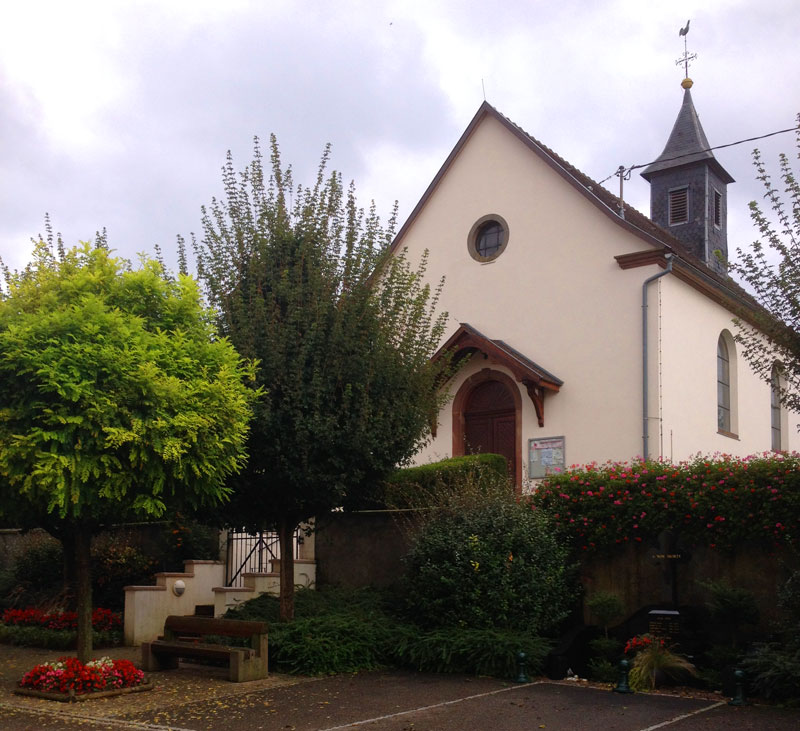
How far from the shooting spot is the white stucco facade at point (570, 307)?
1817 cm

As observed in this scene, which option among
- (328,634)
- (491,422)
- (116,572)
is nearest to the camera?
(328,634)

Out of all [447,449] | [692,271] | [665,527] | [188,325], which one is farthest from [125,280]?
[692,271]

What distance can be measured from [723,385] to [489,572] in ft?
37.8

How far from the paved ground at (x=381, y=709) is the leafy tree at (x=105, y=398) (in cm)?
133

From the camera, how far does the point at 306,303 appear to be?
12.4 m

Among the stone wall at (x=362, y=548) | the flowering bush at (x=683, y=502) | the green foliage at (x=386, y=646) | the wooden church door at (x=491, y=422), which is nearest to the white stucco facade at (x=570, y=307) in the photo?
the wooden church door at (x=491, y=422)

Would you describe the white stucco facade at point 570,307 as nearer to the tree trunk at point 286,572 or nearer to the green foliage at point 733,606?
the tree trunk at point 286,572

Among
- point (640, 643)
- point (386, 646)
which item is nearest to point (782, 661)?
point (640, 643)

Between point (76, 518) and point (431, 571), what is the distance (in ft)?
15.2

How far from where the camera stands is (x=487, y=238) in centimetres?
→ 2105

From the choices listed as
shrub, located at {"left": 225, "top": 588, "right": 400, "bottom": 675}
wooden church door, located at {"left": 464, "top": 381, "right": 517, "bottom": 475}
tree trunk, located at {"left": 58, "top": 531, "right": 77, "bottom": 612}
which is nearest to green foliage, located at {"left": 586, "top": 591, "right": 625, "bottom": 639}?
shrub, located at {"left": 225, "top": 588, "right": 400, "bottom": 675}

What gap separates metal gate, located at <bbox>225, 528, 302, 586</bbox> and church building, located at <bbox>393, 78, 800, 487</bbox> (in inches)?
198

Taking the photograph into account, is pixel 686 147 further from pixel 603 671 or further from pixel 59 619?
pixel 59 619

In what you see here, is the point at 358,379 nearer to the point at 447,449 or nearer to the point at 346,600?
the point at 346,600
